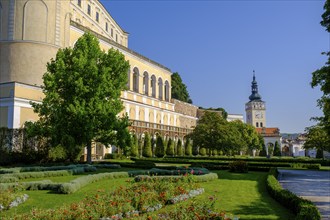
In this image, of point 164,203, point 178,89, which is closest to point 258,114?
point 178,89

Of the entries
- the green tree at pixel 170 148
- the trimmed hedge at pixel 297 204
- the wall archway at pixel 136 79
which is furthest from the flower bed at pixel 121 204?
the wall archway at pixel 136 79

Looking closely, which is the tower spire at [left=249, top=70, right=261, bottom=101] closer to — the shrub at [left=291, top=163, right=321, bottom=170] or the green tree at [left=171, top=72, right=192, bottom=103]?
the green tree at [left=171, top=72, right=192, bottom=103]

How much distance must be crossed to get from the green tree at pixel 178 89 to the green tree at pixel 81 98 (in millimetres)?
60421

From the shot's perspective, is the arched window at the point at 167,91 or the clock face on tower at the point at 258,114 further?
the clock face on tower at the point at 258,114

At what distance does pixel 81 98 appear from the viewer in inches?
938

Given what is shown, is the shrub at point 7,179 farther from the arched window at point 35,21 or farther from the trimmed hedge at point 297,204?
the arched window at point 35,21

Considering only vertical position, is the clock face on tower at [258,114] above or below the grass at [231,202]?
above

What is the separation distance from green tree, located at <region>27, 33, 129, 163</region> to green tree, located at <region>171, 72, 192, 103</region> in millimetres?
60421

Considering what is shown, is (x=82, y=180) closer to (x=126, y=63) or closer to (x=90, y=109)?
(x=90, y=109)

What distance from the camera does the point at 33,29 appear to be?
34438 millimetres

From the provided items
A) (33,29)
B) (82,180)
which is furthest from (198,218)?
(33,29)

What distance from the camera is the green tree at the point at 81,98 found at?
23.0 meters

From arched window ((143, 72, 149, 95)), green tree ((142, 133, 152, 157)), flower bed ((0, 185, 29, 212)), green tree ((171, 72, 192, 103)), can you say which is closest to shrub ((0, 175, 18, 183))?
flower bed ((0, 185, 29, 212))

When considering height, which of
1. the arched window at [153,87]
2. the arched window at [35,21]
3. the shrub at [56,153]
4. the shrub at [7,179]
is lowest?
the shrub at [7,179]
